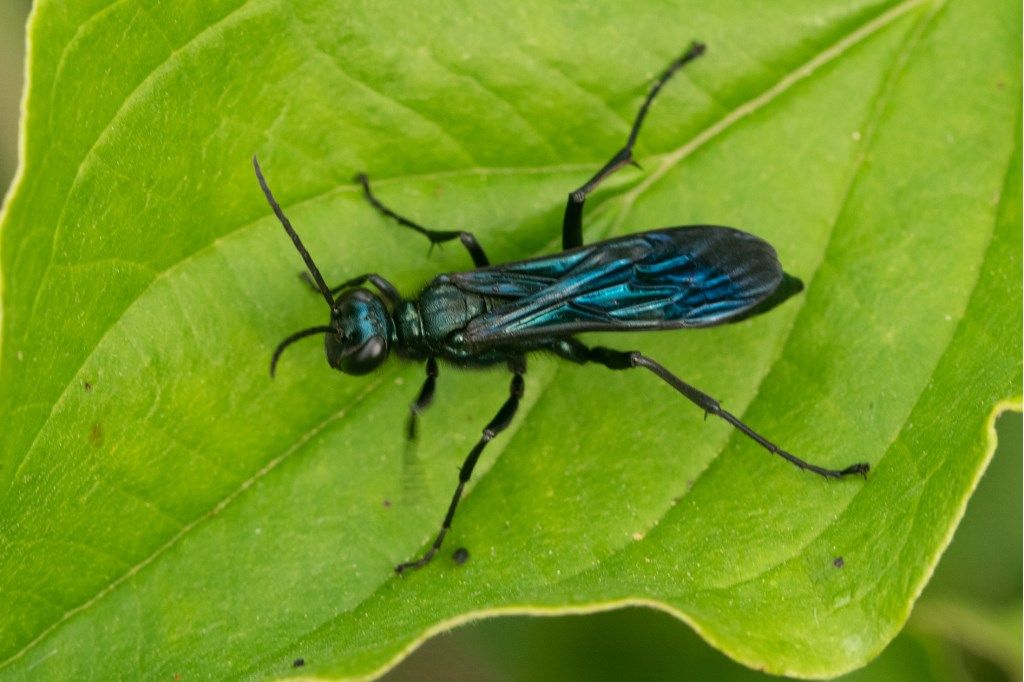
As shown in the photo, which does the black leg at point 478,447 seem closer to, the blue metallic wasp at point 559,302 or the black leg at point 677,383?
the blue metallic wasp at point 559,302

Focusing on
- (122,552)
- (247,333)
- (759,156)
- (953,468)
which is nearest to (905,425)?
A: (953,468)

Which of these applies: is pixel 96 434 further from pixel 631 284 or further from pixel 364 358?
pixel 631 284

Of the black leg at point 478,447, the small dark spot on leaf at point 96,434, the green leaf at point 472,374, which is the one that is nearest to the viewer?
the green leaf at point 472,374

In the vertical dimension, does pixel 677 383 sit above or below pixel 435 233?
below

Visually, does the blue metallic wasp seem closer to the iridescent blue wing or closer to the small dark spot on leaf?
the iridescent blue wing

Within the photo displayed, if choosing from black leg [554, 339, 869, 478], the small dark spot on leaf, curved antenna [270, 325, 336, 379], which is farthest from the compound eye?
the small dark spot on leaf

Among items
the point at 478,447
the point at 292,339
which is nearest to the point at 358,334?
the point at 292,339

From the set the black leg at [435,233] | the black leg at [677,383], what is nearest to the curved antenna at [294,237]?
the black leg at [435,233]

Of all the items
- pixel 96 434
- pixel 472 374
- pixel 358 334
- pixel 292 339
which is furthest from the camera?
pixel 472 374
